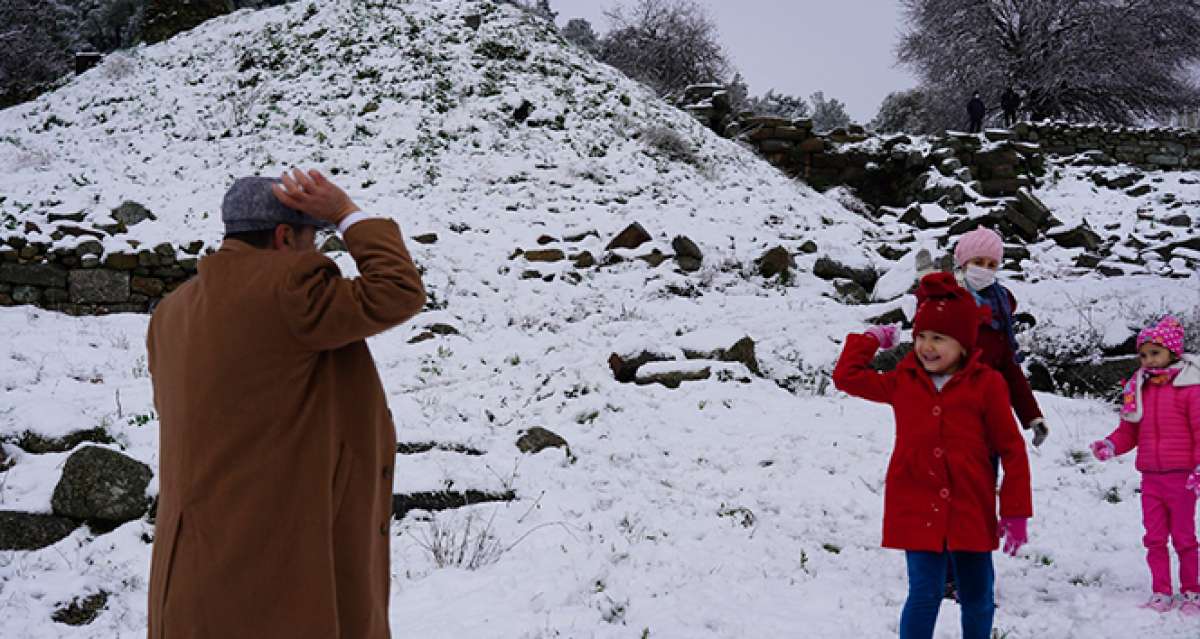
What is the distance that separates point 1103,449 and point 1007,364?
2.33ft

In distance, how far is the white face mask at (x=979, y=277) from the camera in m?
3.62

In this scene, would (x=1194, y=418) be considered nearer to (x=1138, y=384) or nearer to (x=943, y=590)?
(x=1138, y=384)

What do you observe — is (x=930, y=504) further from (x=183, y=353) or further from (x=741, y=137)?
(x=741, y=137)

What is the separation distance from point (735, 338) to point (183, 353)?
622cm

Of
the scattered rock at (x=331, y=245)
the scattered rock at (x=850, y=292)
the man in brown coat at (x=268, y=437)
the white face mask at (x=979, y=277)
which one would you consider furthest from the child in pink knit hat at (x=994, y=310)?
the scattered rock at (x=331, y=245)

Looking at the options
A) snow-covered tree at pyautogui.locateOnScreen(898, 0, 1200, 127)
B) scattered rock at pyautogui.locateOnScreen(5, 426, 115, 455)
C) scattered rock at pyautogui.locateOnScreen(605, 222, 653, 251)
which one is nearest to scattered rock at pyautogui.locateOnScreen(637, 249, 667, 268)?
scattered rock at pyautogui.locateOnScreen(605, 222, 653, 251)

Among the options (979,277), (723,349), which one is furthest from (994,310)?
(723,349)

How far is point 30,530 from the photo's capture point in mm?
4113

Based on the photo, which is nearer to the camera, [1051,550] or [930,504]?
[930,504]

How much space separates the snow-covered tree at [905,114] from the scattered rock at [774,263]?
62.2 feet

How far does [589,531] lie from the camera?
4426mm

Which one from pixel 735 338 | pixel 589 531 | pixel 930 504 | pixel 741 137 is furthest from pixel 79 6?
pixel 930 504

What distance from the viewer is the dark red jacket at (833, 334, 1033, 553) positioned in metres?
2.69

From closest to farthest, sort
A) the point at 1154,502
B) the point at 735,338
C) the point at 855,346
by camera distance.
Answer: the point at 855,346 < the point at 1154,502 < the point at 735,338
